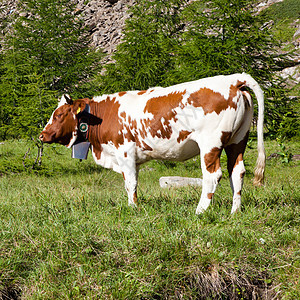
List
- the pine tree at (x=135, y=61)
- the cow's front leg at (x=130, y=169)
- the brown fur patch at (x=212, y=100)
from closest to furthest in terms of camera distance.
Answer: the brown fur patch at (x=212, y=100)
the cow's front leg at (x=130, y=169)
the pine tree at (x=135, y=61)

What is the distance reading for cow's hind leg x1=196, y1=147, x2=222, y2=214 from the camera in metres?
4.09

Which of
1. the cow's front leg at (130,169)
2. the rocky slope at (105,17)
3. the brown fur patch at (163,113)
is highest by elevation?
the rocky slope at (105,17)

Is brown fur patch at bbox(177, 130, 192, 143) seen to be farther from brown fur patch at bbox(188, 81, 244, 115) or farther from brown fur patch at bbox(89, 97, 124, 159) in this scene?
brown fur patch at bbox(89, 97, 124, 159)

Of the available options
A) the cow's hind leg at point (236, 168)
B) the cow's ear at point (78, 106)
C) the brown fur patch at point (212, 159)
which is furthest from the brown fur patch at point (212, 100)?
the cow's ear at point (78, 106)

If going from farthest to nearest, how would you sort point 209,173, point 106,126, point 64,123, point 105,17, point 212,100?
point 105,17 < point 64,123 < point 106,126 < point 209,173 < point 212,100

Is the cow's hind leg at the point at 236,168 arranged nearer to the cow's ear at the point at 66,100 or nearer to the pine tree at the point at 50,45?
the cow's ear at the point at 66,100

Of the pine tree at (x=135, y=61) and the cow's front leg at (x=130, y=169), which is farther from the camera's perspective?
the pine tree at (x=135, y=61)

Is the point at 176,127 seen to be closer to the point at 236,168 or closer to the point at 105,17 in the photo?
the point at 236,168

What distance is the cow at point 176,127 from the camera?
4066 mm

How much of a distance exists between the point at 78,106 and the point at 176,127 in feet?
5.19

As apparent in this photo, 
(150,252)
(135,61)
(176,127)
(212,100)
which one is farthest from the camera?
(135,61)

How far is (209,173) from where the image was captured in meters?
4.16

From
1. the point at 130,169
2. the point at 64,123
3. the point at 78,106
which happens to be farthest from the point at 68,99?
the point at 130,169

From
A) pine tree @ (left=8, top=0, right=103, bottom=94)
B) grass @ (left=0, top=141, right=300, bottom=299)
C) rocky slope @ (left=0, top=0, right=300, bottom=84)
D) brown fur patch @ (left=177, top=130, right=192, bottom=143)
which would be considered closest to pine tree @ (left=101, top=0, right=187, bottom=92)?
pine tree @ (left=8, top=0, right=103, bottom=94)
